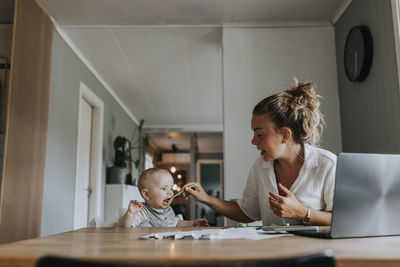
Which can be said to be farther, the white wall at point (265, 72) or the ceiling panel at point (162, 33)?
the white wall at point (265, 72)

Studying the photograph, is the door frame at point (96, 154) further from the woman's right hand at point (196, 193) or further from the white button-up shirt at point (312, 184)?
the white button-up shirt at point (312, 184)

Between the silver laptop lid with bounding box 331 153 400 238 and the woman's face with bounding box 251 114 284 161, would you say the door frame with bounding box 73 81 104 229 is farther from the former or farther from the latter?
the silver laptop lid with bounding box 331 153 400 238

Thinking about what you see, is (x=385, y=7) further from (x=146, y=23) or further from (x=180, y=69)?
(x=180, y=69)

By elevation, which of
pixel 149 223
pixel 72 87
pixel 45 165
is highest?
pixel 72 87

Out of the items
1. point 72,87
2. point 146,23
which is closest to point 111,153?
point 72,87

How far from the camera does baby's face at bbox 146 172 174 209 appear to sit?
1947mm

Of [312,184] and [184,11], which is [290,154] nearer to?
[312,184]

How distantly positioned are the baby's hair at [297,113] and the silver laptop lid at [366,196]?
590mm

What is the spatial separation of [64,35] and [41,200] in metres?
1.58

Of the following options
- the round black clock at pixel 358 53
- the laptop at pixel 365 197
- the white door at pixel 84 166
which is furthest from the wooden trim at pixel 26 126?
the round black clock at pixel 358 53

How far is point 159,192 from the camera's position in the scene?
1.95 metres

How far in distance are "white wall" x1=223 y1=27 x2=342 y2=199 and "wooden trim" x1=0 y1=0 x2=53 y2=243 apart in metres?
1.55

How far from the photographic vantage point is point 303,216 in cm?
129

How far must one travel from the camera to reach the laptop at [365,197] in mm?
997
